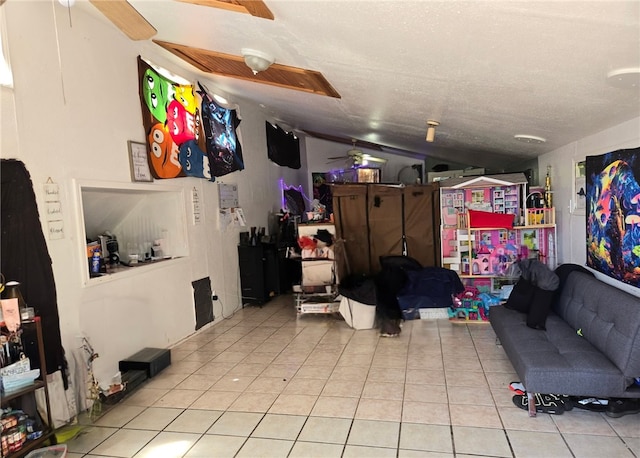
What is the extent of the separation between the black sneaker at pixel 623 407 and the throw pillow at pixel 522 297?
3.76 ft

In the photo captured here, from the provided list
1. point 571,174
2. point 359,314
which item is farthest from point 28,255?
point 571,174

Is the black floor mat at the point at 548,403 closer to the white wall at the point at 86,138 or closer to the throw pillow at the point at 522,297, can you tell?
the throw pillow at the point at 522,297

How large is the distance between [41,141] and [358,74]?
2.38 meters

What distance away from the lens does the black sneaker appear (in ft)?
8.39

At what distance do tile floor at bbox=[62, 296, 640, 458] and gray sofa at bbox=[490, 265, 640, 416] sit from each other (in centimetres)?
25

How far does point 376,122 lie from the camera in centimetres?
506

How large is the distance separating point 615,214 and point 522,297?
1122 millimetres

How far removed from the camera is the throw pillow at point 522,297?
368 cm

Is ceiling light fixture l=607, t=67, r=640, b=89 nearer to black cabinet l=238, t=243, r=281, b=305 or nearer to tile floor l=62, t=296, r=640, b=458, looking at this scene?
tile floor l=62, t=296, r=640, b=458

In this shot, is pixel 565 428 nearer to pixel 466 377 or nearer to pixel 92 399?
pixel 466 377

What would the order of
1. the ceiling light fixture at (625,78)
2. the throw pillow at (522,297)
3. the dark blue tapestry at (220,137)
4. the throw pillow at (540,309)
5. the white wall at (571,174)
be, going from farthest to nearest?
the dark blue tapestry at (220,137)
the throw pillow at (522,297)
the throw pillow at (540,309)
the white wall at (571,174)
the ceiling light fixture at (625,78)

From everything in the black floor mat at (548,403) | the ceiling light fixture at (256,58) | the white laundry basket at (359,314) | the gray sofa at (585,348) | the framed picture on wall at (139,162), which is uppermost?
the ceiling light fixture at (256,58)

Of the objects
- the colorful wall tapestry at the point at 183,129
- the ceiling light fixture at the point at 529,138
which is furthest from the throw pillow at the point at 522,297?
the colorful wall tapestry at the point at 183,129

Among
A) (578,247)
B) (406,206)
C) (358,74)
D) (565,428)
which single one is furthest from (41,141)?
(578,247)
